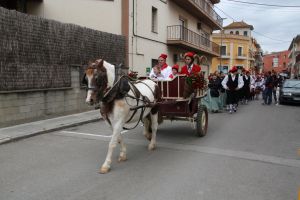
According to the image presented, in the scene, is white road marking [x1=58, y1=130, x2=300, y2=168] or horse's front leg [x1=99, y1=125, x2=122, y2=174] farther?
white road marking [x1=58, y1=130, x2=300, y2=168]

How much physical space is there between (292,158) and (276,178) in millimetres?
1639

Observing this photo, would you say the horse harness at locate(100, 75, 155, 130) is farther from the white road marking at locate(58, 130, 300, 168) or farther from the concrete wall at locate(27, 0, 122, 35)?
the concrete wall at locate(27, 0, 122, 35)

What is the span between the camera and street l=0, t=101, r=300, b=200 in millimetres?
5035

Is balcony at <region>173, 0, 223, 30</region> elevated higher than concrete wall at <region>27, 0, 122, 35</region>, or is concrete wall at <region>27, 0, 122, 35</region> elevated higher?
balcony at <region>173, 0, 223, 30</region>

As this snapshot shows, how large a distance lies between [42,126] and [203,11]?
22384 mm

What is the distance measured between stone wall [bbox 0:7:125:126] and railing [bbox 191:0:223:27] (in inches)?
632

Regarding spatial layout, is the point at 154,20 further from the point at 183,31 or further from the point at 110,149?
the point at 110,149

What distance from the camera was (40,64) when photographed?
39.1 feet

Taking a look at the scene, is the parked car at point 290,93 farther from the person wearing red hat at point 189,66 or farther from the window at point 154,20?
the person wearing red hat at point 189,66

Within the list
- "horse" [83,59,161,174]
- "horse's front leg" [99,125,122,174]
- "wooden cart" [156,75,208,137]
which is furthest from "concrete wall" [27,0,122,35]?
"horse's front leg" [99,125,122,174]

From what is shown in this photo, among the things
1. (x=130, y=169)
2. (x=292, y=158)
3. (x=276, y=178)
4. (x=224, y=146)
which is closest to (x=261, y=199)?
(x=276, y=178)

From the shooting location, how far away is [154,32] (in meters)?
21.6

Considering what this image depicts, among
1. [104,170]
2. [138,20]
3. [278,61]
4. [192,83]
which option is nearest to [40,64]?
[192,83]

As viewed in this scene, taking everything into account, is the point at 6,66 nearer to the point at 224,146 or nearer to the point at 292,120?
the point at 224,146
